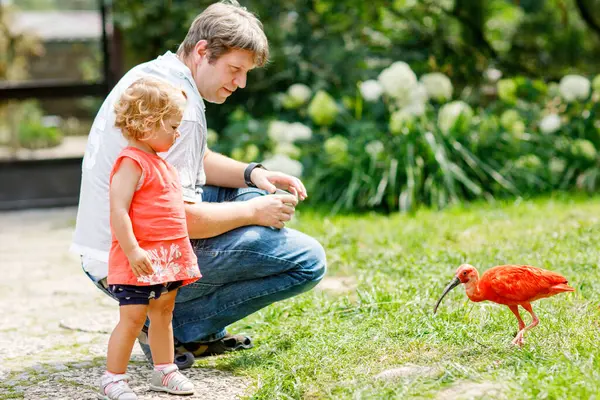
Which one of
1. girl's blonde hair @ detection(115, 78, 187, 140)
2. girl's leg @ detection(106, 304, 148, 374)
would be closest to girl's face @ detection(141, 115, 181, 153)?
girl's blonde hair @ detection(115, 78, 187, 140)

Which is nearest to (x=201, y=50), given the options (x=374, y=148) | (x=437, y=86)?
(x=374, y=148)

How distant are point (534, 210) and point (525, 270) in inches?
101

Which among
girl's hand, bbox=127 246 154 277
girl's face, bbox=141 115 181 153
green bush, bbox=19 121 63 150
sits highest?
girl's face, bbox=141 115 181 153

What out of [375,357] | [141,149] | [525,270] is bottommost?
[375,357]

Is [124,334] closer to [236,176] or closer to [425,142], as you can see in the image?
[236,176]

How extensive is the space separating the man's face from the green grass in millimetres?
935

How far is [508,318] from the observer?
297cm

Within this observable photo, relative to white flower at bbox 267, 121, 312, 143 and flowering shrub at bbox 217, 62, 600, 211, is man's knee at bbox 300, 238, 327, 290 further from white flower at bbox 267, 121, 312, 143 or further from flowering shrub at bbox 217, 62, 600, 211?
white flower at bbox 267, 121, 312, 143

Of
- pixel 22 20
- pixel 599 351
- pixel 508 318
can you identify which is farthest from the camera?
pixel 22 20

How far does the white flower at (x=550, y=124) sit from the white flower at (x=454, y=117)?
1.86 ft

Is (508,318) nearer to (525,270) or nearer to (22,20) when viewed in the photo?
(525,270)

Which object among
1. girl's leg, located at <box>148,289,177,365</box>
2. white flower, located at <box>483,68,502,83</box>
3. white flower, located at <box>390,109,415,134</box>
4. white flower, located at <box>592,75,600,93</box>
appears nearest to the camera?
girl's leg, located at <box>148,289,177,365</box>

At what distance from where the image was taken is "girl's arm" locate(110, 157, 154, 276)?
2.44 metres

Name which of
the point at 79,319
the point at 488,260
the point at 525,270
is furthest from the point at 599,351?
the point at 79,319
